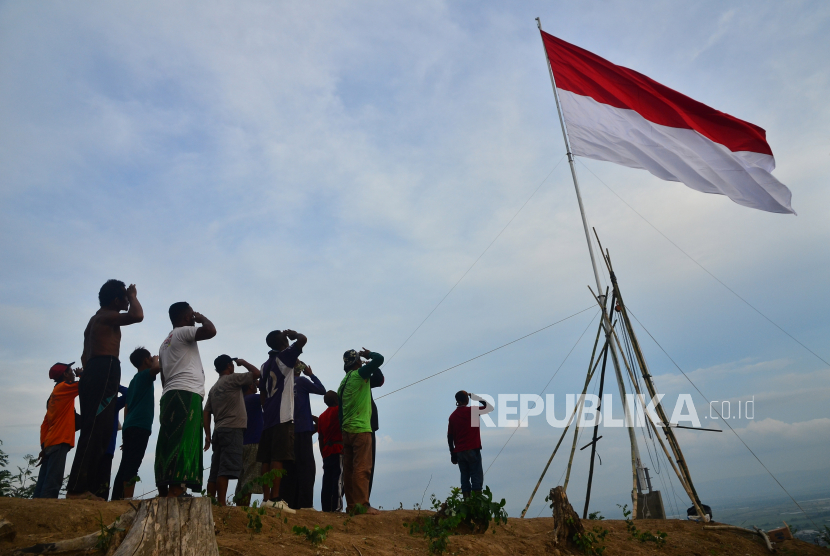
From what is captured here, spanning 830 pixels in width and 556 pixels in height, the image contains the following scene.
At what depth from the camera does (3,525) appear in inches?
146

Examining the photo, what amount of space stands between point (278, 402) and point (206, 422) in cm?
120

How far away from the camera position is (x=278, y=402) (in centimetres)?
621

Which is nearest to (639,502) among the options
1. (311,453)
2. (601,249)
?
(601,249)

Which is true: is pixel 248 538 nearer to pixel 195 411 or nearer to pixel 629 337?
pixel 195 411

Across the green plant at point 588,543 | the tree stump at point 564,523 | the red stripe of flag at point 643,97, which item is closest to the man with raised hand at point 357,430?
the tree stump at point 564,523

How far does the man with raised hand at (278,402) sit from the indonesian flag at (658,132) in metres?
5.61

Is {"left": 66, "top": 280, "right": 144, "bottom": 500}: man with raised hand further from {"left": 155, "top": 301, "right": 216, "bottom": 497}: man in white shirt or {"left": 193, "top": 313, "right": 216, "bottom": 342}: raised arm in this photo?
{"left": 193, "top": 313, "right": 216, "bottom": 342}: raised arm

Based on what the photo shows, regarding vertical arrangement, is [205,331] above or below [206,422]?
above

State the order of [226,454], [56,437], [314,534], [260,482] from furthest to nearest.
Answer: [226,454]
[56,437]
[260,482]
[314,534]

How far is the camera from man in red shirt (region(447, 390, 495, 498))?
25.8 feet

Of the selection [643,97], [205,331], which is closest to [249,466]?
[205,331]

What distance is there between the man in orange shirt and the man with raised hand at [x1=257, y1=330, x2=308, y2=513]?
196cm

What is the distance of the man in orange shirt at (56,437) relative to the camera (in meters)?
5.62

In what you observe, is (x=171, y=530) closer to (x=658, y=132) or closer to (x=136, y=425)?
(x=136, y=425)
